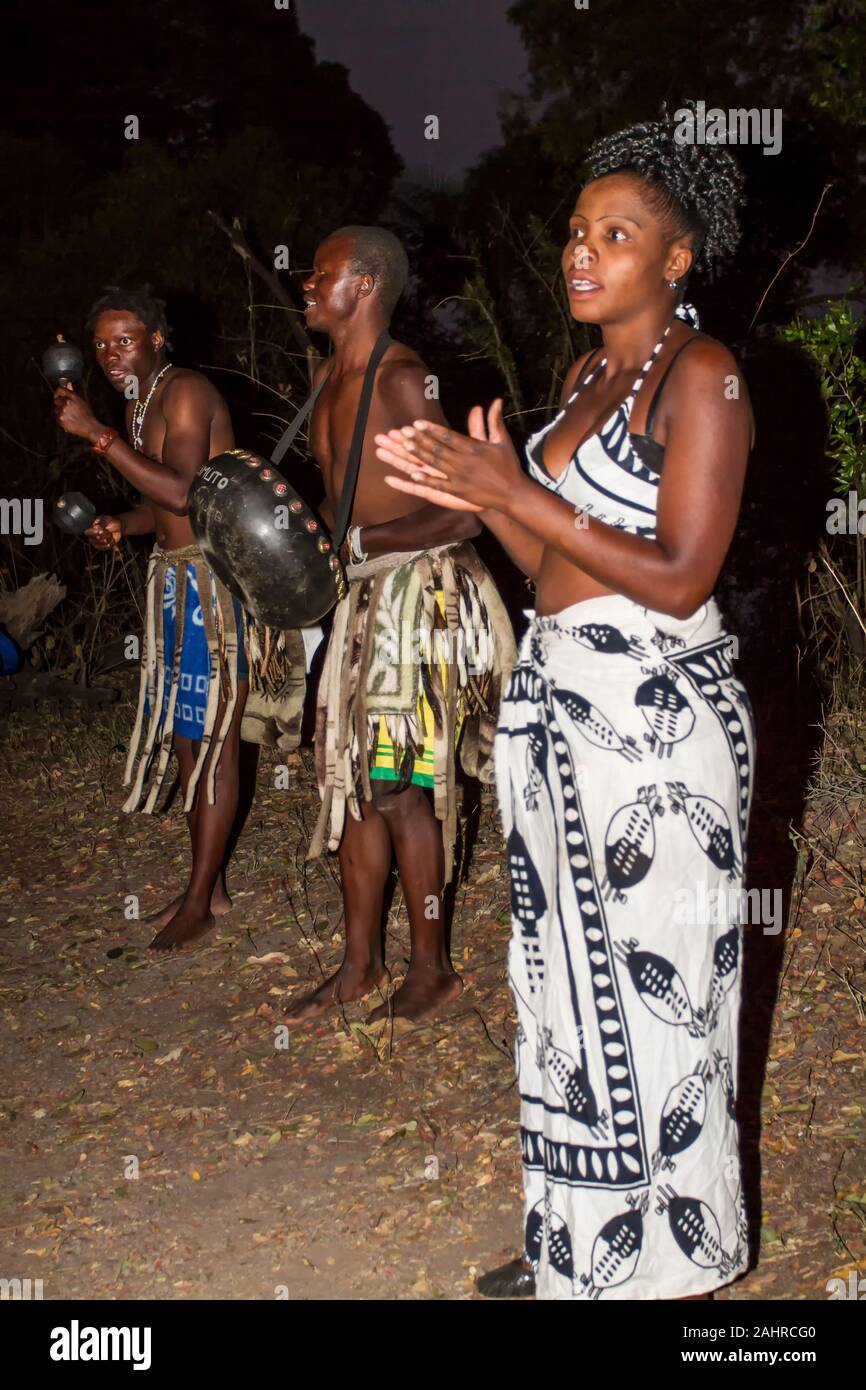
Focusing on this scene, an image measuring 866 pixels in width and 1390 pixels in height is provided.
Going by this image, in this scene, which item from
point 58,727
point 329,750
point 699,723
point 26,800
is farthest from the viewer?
point 58,727

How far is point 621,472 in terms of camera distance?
1894 mm

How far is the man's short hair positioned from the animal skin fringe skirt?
1.63 metres

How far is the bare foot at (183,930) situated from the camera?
4145mm

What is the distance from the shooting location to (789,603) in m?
6.53

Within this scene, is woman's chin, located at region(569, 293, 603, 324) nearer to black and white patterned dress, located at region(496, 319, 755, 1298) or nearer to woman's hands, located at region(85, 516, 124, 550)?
black and white patterned dress, located at region(496, 319, 755, 1298)

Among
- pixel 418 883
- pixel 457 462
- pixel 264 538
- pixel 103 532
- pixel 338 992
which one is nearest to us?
pixel 457 462

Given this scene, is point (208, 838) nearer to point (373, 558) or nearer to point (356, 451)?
point (373, 558)

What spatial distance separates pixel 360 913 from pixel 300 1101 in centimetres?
53

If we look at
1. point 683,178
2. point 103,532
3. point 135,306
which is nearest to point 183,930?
point 103,532

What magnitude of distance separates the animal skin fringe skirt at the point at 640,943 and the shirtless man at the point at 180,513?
7.01 ft

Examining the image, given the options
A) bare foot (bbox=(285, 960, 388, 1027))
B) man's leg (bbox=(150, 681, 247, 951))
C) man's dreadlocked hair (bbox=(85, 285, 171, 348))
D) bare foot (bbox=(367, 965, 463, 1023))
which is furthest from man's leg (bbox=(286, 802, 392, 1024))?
man's dreadlocked hair (bbox=(85, 285, 171, 348))

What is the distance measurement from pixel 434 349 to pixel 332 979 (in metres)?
5.90
